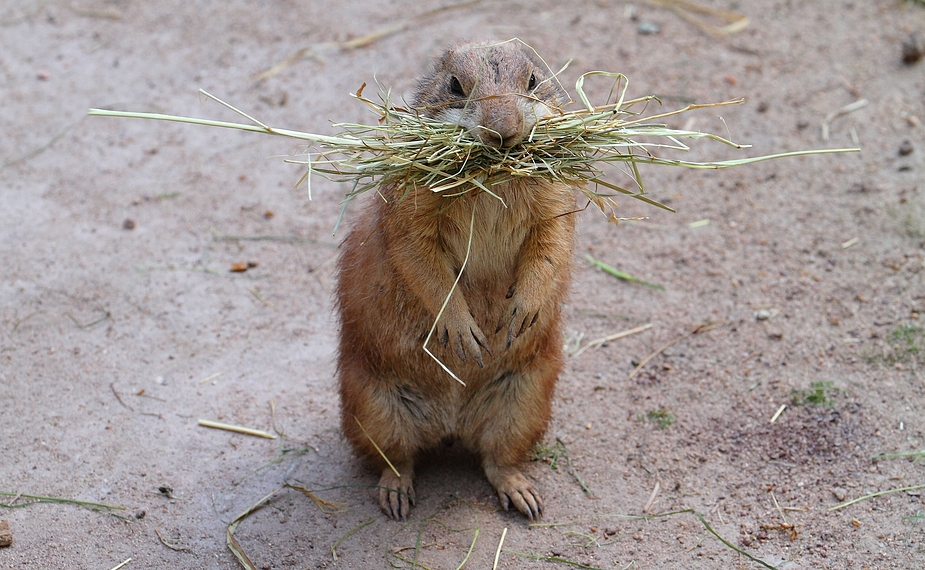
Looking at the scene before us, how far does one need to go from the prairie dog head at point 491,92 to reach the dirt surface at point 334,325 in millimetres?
1327

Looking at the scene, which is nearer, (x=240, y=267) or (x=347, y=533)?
(x=347, y=533)

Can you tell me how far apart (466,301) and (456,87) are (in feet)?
3.83

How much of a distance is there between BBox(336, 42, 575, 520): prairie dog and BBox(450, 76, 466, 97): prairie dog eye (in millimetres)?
19

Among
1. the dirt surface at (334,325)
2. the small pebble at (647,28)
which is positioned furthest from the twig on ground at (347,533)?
the small pebble at (647,28)

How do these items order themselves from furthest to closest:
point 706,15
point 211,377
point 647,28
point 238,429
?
point 706,15 → point 647,28 → point 211,377 → point 238,429

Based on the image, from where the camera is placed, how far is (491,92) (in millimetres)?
4016

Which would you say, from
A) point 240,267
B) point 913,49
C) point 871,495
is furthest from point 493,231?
point 913,49

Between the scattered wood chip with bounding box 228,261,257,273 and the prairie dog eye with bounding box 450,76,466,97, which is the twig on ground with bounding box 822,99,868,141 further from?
the scattered wood chip with bounding box 228,261,257,273

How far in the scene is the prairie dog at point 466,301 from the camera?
13.9 ft

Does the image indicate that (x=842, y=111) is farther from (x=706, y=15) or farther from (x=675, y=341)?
(x=675, y=341)

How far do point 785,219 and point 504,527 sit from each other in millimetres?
3968

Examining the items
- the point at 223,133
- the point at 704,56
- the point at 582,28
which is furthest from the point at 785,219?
the point at 223,133

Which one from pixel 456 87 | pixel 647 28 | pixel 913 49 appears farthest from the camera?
pixel 647 28

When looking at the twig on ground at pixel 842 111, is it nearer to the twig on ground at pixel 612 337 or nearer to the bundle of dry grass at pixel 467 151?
the twig on ground at pixel 612 337
